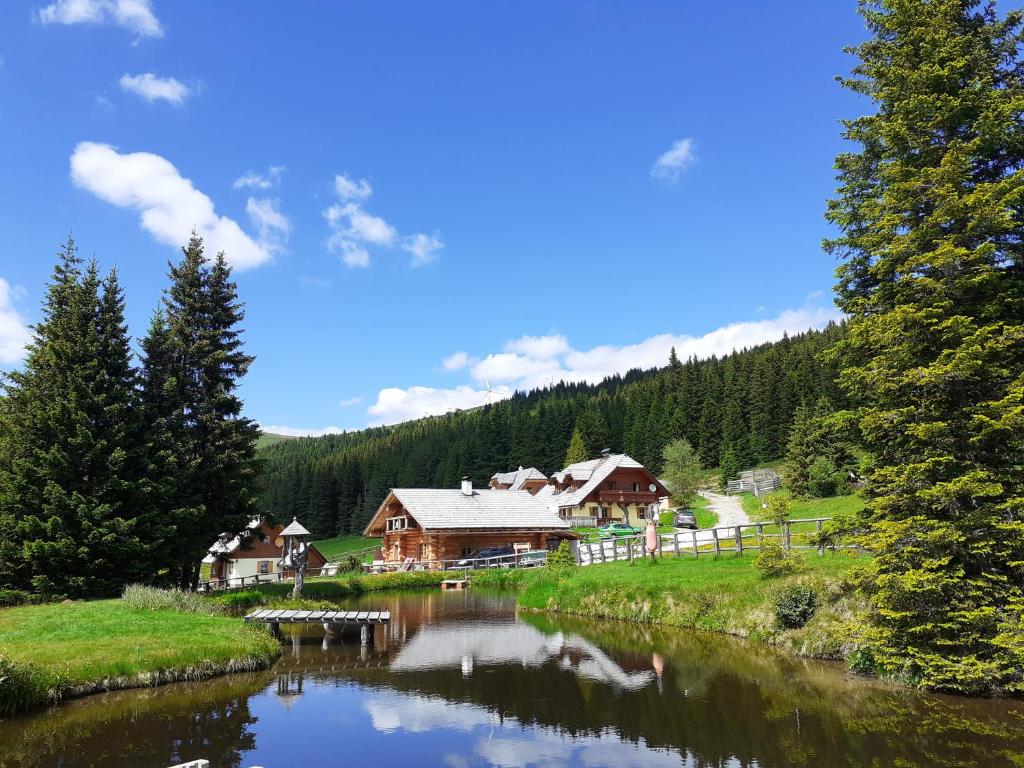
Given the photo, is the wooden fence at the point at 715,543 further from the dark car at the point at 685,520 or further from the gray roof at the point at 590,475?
the gray roof at the point at 590,475

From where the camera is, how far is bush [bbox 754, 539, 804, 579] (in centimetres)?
2100

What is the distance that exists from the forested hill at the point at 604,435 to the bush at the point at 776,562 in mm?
71085

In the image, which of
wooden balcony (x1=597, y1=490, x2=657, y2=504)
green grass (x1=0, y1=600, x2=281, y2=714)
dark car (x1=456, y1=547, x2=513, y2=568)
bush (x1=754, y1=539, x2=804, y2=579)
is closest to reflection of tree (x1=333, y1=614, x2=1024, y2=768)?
bush (x1=754, y1=539, x2=804, y2=579)

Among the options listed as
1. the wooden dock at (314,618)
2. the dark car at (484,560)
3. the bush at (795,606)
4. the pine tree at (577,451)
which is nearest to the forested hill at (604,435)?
the pine tree at (577,451)

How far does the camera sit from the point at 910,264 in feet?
49.0

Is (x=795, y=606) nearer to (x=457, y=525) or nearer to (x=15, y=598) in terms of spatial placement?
(x=15, y=598)

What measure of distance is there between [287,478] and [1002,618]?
11945cm

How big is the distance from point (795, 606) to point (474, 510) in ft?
128

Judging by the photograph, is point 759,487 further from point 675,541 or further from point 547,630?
point 547,630

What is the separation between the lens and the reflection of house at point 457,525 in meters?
52.6

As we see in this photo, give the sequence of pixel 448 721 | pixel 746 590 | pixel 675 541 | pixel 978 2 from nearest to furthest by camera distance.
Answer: pixel 448 721 → pixel 978 2 → pixel 746 590 → pixel 675 541

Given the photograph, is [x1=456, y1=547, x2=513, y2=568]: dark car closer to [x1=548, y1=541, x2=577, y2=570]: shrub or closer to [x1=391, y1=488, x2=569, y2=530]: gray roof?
[x1=391, y1=488, x2=569, y2=530]: gray roof

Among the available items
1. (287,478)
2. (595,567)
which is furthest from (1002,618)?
(287,478)

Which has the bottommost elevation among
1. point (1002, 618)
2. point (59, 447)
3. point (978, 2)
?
point (1002, 618)
